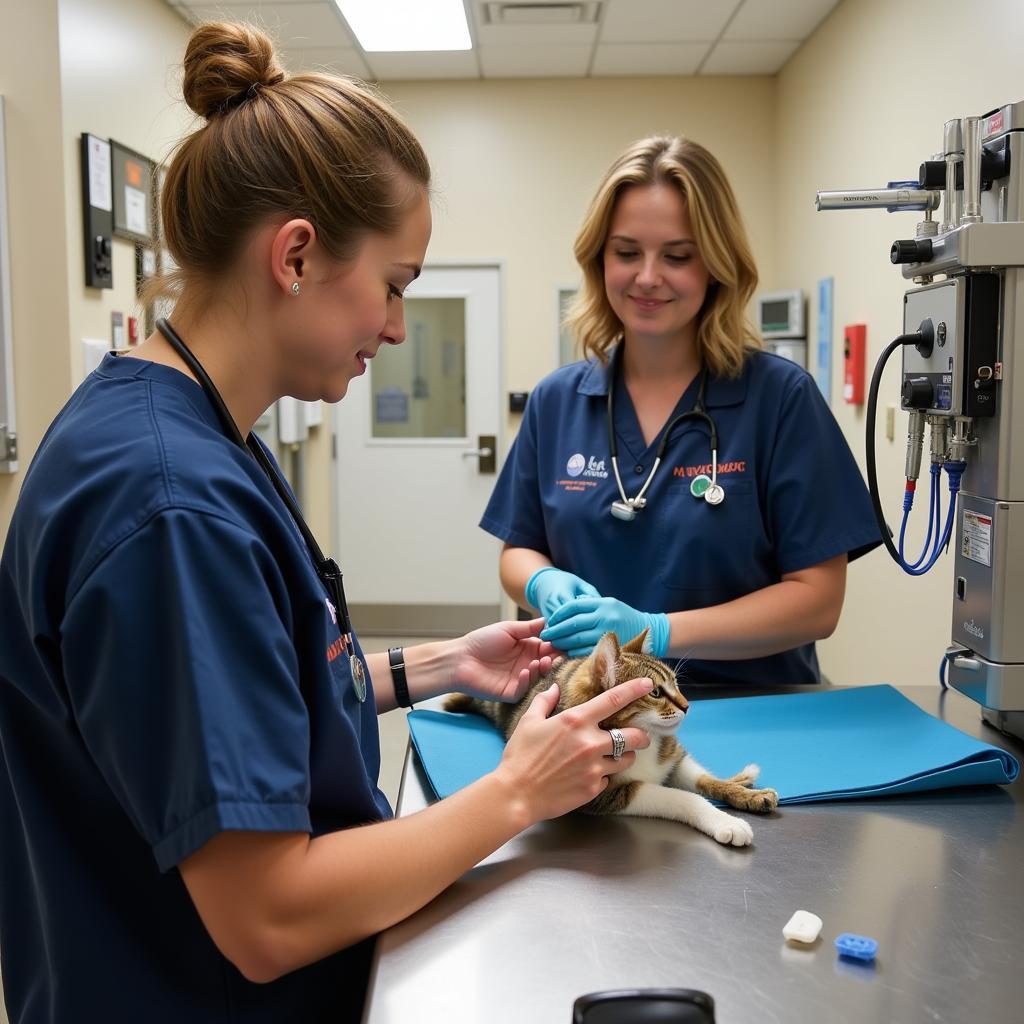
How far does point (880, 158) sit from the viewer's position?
347cm

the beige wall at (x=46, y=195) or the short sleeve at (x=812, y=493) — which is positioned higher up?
the beige wall at (x=46, y=195)

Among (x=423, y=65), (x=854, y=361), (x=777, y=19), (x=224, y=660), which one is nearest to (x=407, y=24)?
(x=423, y=65)

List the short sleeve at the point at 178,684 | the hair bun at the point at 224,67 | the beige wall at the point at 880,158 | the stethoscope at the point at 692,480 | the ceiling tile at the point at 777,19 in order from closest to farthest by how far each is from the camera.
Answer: the short sleeve at the point at 178,684
the hair bun at the point at 224,67
the stethoscope at the point at 692,480
the beige wall at the point at 880,158
the ceiling tile at the point at 777,19

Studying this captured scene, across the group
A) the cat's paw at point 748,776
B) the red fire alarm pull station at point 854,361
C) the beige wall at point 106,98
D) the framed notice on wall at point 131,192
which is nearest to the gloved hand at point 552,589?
the cat's paw at point 748,776

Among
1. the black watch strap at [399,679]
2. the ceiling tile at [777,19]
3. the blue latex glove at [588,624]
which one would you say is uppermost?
the ceiling tile at [777,19]

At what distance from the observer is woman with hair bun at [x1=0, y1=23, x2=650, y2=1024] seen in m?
0.69

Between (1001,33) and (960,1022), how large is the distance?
261 cm

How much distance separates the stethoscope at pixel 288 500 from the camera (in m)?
0.86

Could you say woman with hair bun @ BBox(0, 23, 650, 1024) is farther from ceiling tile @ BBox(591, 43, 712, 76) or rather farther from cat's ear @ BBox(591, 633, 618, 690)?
ceiling tile @ BBox(591, 43, 712, 76)

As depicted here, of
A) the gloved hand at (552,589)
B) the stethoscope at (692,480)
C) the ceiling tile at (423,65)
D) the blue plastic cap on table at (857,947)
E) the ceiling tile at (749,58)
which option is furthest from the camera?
the ceiling tile at (423,65)

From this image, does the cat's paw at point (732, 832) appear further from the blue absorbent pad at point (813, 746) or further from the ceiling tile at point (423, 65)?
the ceiling tile at point (423, 65)

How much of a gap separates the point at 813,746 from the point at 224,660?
820 mm

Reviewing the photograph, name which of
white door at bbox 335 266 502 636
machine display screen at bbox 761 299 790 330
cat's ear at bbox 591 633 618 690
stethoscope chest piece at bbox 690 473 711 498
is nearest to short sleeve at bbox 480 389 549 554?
stethoscope chest piece at bbox 690 473 711 498

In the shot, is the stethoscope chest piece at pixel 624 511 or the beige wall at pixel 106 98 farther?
the beige wall at pixel 106 98
